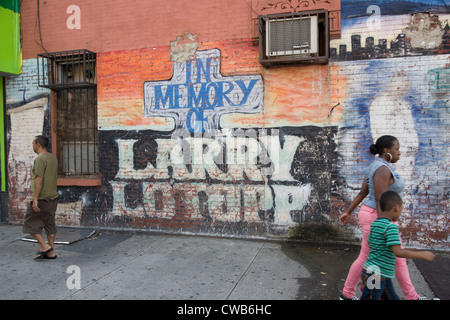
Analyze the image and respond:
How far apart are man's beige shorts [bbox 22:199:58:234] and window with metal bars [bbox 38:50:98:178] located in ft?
5.95

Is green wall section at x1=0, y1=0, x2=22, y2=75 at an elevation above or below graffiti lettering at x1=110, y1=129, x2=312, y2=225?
above

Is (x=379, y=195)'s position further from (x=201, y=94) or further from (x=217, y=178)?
(x=201, y=94)

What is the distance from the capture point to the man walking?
4.94 m

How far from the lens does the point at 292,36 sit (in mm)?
5484

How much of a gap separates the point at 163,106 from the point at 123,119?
84cm

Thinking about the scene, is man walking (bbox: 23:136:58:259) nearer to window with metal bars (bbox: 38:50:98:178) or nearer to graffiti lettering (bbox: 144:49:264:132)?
window with metal bars (bbox: 38:50:98:178)

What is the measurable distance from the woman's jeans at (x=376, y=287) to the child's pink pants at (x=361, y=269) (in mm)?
338

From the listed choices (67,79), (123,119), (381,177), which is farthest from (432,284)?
(67,79)

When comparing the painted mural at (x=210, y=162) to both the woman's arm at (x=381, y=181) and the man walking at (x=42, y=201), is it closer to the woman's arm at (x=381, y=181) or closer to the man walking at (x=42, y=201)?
the man walking at (x=42, y=201)

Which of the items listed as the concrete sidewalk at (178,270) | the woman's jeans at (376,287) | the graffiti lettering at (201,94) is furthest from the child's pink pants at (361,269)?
the graffiti lettering at (201,94)

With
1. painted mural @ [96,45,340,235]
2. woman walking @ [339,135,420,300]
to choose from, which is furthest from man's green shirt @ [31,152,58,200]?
woman walking @ [339,135,420,300]

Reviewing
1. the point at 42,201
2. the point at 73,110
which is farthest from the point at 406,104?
the point at 73,110

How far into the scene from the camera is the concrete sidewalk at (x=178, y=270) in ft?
12.8
